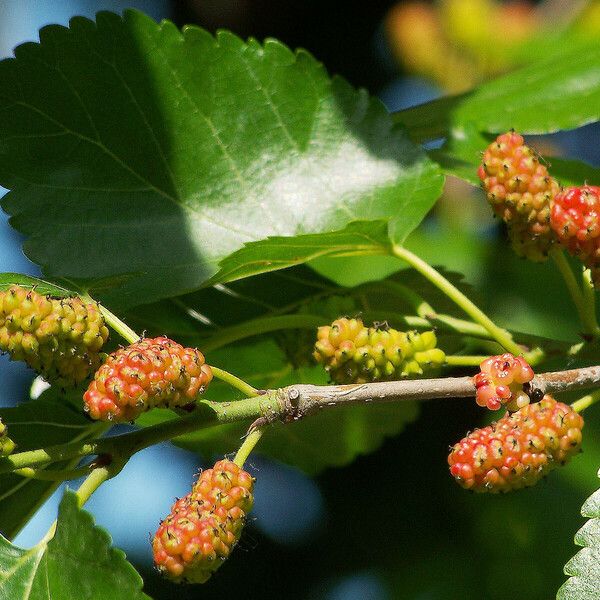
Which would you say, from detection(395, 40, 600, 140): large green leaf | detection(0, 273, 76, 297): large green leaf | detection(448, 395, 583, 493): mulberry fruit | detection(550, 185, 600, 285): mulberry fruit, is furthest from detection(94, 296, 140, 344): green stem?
detection(395, 40, 600, 140): large green leaf

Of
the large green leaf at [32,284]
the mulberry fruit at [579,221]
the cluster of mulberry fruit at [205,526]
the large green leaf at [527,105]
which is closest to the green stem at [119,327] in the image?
the large green leaf at [32,284]

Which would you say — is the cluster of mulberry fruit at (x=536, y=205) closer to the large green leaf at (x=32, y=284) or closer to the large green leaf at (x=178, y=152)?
the large green leaf at (x=178, y=152)

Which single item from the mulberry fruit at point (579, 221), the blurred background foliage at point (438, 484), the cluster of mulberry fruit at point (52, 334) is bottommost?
the blurred background foliage at point (438, 484)

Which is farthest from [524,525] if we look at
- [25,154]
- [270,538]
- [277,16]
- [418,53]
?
[277,16]

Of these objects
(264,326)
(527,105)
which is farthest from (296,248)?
(527,105)

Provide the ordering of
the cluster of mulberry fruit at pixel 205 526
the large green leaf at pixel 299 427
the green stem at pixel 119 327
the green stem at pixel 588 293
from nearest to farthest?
the cluster of mulberry fruit at pixel 205 526
the green stem at pixel 119 327
the green stem at pixel 588 293
the large green leaf at pixel 299 427

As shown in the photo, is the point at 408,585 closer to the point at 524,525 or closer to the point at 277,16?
the point at 524,525

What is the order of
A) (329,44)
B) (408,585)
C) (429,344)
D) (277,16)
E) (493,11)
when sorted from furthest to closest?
(329,44) < (277,16) < (493,11) < (408,585) < (429,344)
